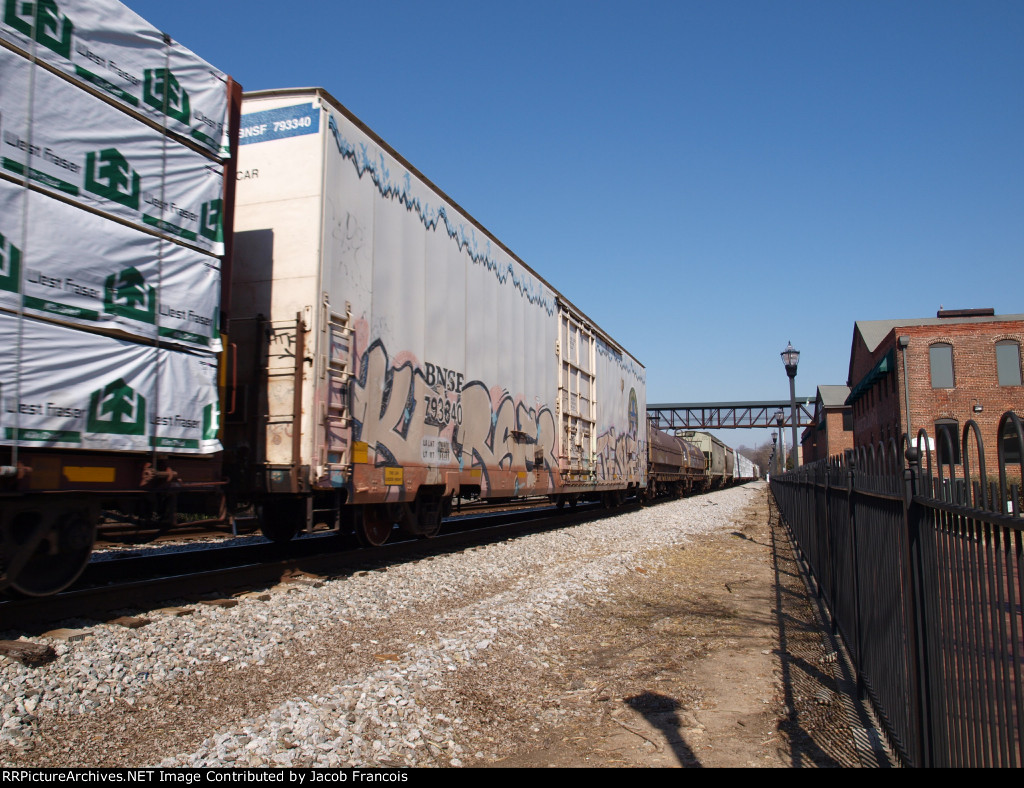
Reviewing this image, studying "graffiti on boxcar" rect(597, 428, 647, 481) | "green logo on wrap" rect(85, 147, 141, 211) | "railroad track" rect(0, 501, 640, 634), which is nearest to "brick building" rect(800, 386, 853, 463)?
"graffiti on boxcar" rect(597, 428, 647, 481)

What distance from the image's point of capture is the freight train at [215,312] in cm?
477

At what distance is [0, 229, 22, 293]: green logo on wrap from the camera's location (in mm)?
4457

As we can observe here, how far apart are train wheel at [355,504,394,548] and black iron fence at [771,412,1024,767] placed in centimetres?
575

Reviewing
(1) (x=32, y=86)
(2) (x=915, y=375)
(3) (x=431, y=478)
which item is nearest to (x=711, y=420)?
(2) (x=915, y=375)

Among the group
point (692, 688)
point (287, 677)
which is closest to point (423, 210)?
point (287, 677)

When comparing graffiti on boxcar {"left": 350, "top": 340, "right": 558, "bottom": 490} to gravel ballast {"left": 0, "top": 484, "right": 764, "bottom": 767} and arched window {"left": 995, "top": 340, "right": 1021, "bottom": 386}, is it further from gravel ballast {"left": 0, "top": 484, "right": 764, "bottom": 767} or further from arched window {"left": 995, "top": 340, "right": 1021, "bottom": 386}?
arched window {"left": 995, "top": 340, "right": 1021, "bottom": 386}

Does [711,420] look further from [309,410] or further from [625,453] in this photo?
[309,410]

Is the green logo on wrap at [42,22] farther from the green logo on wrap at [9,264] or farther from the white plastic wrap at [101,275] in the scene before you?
the green logo on wrap at [9,264]

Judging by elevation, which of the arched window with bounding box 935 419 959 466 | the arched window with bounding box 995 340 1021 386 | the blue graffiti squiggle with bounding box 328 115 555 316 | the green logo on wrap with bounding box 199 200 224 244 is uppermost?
the arched window with bounding box 995 340 1021 386

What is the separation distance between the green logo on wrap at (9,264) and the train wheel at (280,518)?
4.52 m

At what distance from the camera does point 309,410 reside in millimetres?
6938

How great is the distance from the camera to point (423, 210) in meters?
9.38

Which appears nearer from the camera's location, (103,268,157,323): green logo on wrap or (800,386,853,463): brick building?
(103,268,157,323): green logo on wrap
